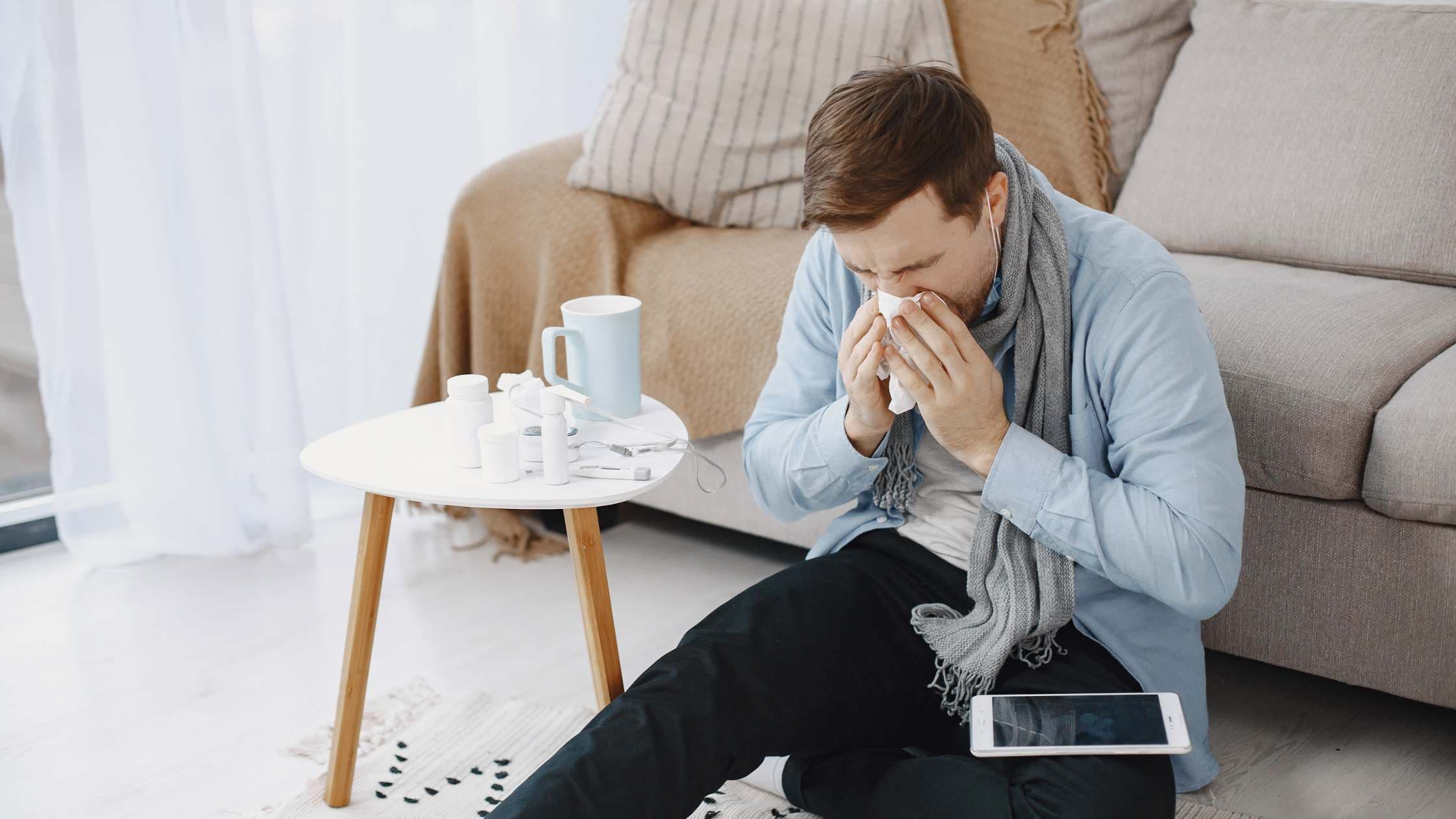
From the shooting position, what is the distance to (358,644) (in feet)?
4.50

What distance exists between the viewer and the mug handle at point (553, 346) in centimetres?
140

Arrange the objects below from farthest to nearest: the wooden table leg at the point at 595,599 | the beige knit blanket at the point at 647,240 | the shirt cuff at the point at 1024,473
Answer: the beige knit blanket at the point at 647,240
the wooden table leg at the point at 595,599
the shirt cuff at the point at 1024,473

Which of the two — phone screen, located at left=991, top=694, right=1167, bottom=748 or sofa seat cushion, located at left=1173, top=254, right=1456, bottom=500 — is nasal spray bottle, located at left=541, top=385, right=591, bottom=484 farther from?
sofa seat cushion, located at left=1173, top=254, right=1456, bottom=500

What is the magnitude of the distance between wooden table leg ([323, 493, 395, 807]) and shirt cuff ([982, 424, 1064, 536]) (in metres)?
0.63

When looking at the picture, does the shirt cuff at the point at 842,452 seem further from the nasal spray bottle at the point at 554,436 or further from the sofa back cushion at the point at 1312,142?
the sofa back cushion at the point at 1312,142

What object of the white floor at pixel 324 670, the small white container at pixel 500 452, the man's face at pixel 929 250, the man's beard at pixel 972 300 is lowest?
the white floor at pixel 324 670

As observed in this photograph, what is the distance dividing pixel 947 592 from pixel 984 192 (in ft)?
1.41

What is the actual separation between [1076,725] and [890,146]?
556mm

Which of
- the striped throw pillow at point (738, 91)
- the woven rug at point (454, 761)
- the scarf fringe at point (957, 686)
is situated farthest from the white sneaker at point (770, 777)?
the striped throw pillow at point (738, 91)

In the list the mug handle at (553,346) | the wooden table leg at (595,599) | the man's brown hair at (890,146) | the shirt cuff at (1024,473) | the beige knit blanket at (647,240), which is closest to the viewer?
the man's brown hair at (890,146)

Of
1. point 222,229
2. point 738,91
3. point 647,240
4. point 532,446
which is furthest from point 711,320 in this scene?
point 222,229

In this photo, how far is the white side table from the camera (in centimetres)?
124

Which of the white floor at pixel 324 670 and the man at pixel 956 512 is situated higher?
the man at pixel 956 512

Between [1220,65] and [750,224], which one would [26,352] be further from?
[1220,65]
